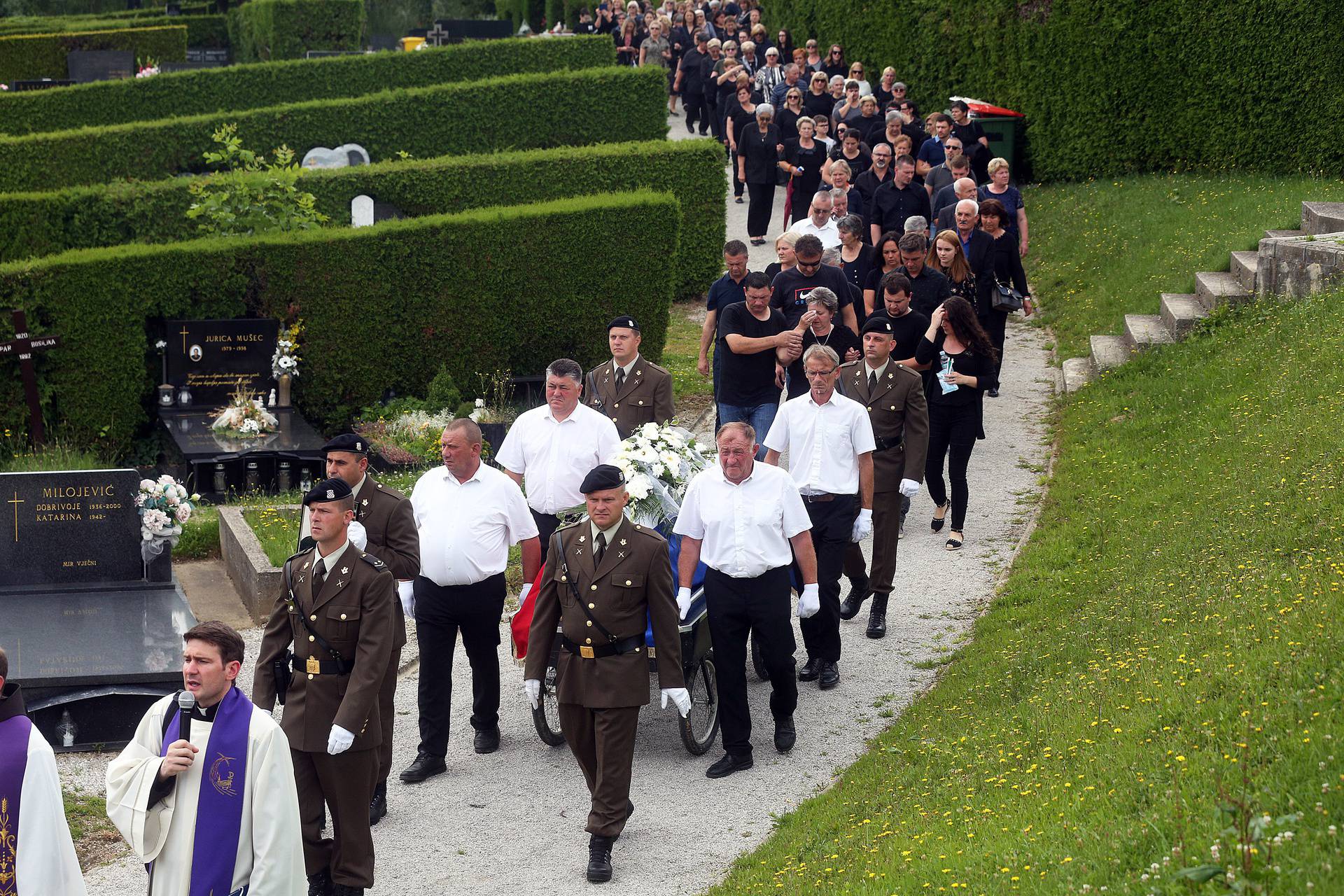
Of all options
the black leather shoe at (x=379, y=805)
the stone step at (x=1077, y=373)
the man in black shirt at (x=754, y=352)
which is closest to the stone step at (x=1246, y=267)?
the stone step at (x=1077, y=373)

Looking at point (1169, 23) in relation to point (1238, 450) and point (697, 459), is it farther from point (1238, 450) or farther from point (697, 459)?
point (697, 459)

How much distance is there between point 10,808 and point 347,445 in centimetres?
320

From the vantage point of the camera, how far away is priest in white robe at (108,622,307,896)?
18.7 ft

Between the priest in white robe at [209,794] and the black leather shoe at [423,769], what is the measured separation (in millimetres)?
3192

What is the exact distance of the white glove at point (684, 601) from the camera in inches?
353

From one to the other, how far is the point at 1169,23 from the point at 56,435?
584 inches

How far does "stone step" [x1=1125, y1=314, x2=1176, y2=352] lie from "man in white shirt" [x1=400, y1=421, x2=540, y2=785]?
27.3 ft

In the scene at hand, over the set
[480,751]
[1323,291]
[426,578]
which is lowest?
[480,751]

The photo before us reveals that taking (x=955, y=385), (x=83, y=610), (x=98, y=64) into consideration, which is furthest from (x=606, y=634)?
(x=98, y=64)

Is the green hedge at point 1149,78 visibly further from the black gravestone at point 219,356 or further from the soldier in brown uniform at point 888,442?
the black gravestone at point 219,356

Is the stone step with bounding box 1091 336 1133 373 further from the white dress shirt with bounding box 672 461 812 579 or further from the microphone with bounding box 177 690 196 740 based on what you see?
the microphone with bounding box 177 690 196 740

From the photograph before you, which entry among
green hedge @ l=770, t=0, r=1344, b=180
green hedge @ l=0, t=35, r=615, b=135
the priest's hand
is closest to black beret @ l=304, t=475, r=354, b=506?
the priest's hand

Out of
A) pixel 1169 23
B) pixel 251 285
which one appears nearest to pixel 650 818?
pixel 251 285

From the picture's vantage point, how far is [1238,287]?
15383 millimetres
